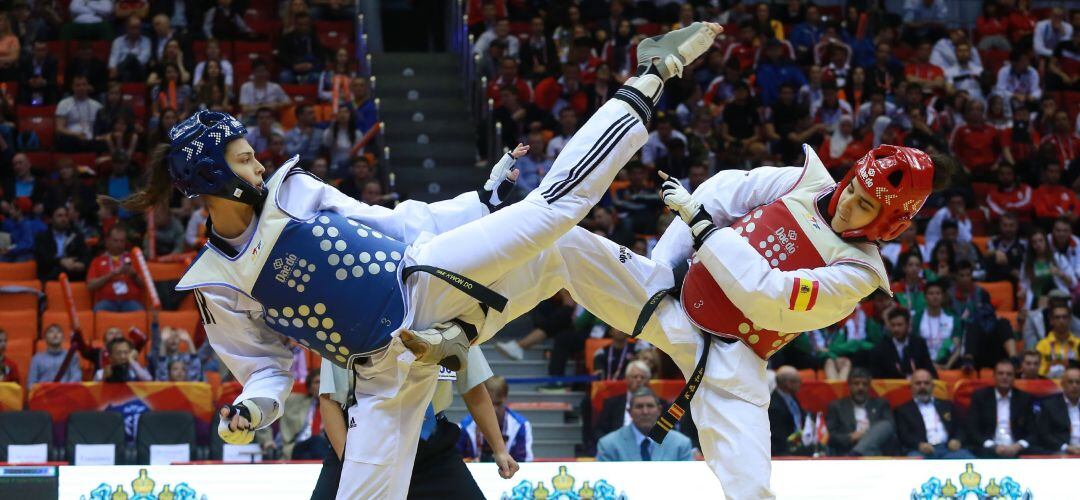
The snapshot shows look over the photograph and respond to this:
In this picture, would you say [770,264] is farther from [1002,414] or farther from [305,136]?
[305,136]

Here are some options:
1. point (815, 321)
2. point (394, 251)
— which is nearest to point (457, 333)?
point (394, 251)

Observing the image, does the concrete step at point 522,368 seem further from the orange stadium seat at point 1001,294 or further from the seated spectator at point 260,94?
the orange stadium seat at point 1001,294

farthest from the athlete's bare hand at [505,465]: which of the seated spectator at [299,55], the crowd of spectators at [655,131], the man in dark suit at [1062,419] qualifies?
the seated spectator at [299,55]

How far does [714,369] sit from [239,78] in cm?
1022

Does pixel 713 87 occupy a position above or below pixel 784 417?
above

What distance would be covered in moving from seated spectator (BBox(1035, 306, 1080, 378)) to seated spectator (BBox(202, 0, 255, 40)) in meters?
8.64

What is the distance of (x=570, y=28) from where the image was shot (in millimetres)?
15523

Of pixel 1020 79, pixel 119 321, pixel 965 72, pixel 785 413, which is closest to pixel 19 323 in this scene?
pixel 119 321

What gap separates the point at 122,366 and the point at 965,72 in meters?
10.2

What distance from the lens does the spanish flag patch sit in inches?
203

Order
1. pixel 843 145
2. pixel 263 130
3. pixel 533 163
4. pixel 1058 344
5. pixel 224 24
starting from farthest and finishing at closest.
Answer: pixel 224 24 < pixel 843 145 < pixel 263 130 < pixel 533 163 < pixel 1058 344

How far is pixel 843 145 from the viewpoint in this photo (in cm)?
1444

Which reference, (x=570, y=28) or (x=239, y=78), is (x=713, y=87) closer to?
(x=570, y=28)

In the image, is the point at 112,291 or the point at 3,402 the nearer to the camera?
the point at 3,402
